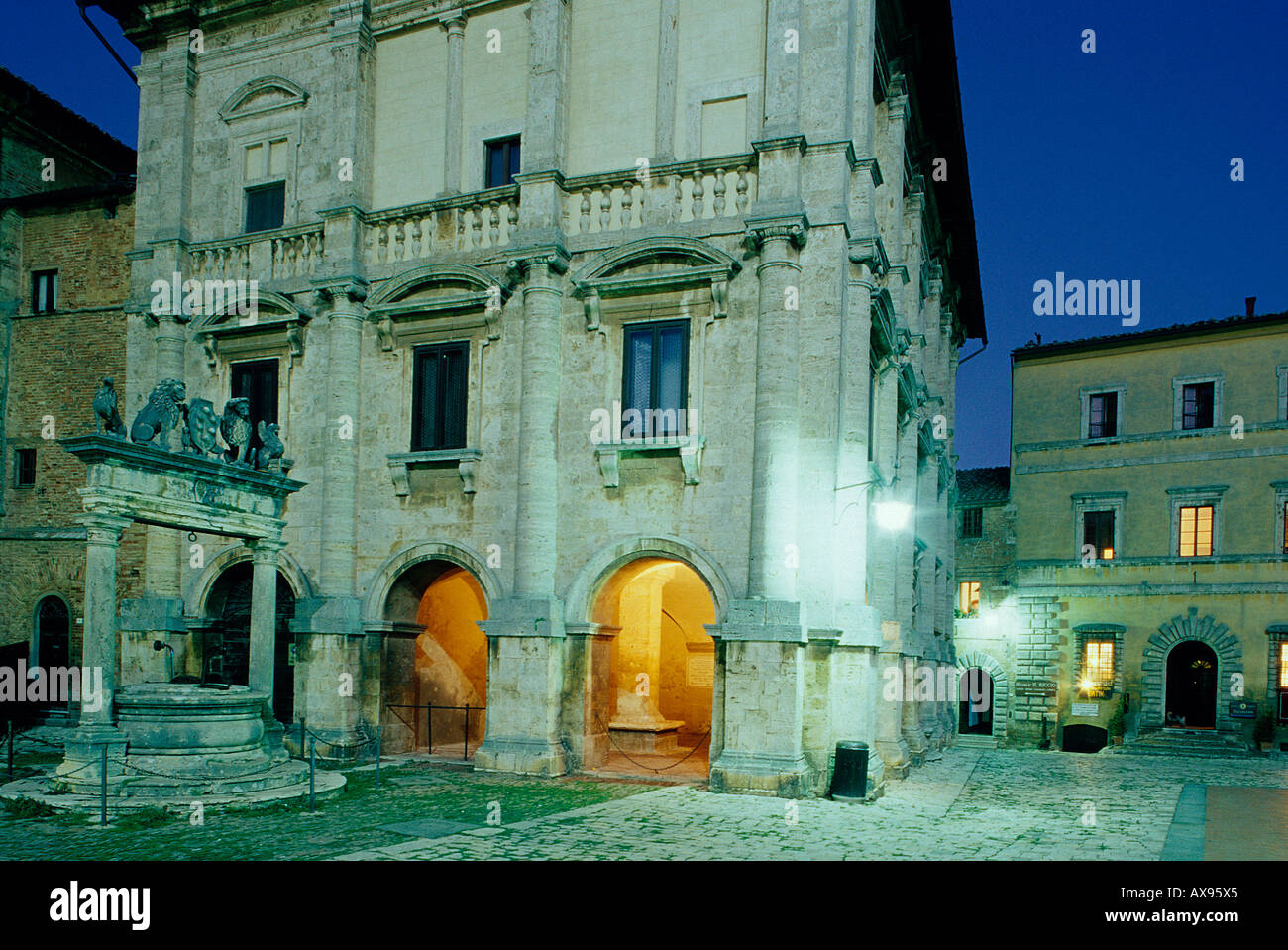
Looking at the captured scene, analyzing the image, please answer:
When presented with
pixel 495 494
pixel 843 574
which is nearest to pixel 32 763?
pixel 495 494

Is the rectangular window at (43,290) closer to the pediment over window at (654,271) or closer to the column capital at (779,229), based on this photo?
the pediment over window at (654,271)

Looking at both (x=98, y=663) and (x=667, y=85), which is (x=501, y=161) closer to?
(x=667, y=85)

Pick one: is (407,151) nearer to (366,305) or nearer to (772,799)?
(366,305)

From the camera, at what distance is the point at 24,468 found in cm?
2372

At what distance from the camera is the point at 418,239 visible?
1925 centimetres

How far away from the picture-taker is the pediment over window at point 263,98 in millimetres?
20609

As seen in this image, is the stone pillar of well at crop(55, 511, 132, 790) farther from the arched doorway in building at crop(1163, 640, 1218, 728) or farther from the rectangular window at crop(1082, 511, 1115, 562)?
the rectangular window at crop(1082, 511, 1115, 562)

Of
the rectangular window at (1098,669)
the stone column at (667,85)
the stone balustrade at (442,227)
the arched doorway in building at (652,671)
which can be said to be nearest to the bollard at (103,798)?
the arched doorway in building at (652,671)

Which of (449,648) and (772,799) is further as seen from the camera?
(449,648)

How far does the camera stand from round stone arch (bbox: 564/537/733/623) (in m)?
16.4

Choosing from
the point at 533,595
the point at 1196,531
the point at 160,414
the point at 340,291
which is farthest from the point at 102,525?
the point at 1196,531

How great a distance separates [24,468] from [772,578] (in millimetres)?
17797

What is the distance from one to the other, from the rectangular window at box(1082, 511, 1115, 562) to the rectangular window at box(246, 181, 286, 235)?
2501 cm

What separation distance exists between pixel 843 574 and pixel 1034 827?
4.62m
